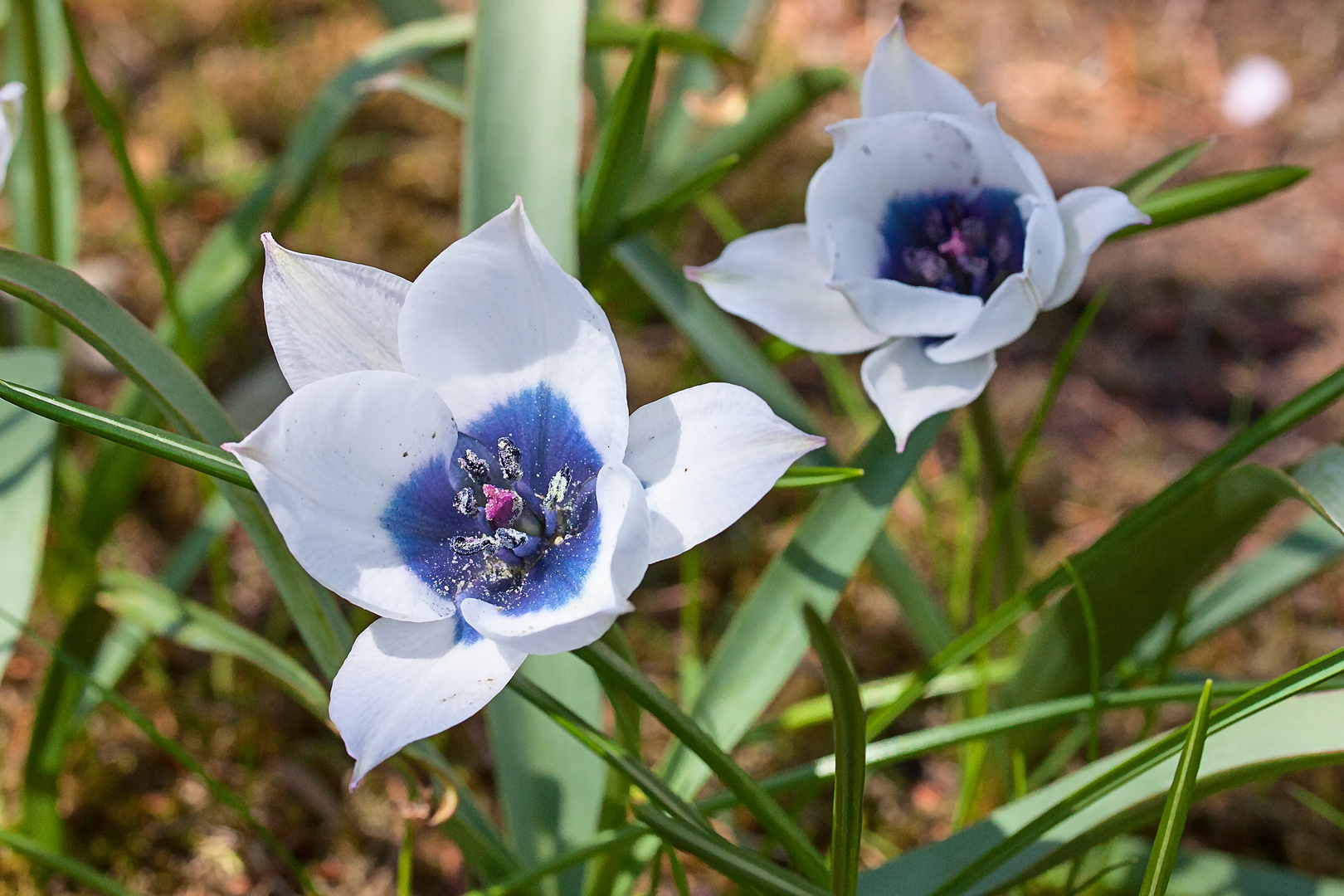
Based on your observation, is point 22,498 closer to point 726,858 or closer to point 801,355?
point 726,858

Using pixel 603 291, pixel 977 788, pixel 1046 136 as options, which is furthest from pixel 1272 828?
pixel 1046 136

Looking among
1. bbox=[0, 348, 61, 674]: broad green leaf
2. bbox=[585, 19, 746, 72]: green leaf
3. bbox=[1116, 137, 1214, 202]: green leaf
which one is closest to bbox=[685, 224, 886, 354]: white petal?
bbox=[1116, 137, 1214, 202]: green leaf

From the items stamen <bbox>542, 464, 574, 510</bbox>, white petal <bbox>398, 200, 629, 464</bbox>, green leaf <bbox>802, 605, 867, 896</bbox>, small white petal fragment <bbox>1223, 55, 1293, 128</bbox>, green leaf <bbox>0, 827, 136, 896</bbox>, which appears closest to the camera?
green leaf <bbox>802, 605, 867, 896</bbox>

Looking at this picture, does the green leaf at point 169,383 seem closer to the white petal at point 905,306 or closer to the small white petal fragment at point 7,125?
the small white petal fragment at point 7,125

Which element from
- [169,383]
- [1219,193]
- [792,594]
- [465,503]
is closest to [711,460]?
[465,503]

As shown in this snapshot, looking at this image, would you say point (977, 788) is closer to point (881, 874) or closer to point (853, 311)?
point (881, 874)

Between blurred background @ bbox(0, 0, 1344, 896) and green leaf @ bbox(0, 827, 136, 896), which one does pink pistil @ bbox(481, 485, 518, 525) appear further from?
green leaf @ bbox(0, 827, 136, 896)

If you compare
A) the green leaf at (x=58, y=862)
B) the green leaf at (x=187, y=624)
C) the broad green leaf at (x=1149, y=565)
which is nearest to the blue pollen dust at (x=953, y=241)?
the broad green leaf at (x=1149, y=565)

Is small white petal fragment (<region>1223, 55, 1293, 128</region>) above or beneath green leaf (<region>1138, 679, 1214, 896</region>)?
above
